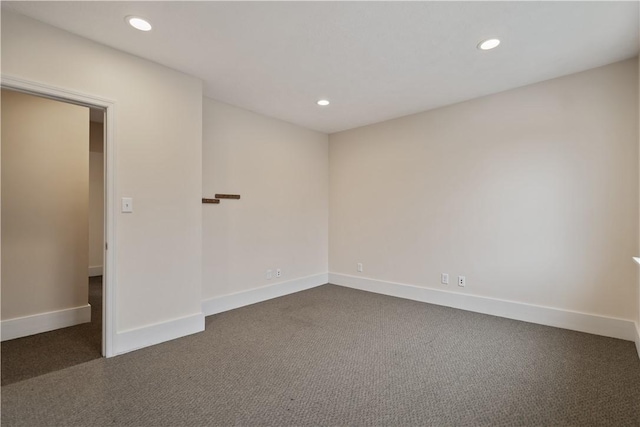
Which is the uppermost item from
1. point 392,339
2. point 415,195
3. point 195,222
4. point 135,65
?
point 135,65

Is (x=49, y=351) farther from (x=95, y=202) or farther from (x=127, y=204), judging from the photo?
(x=95, y=202)

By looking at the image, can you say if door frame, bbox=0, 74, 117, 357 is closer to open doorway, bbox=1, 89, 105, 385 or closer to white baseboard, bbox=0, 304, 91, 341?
open doorway, bbox=1, 89, 105, 385

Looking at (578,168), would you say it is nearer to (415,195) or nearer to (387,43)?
(415,195)

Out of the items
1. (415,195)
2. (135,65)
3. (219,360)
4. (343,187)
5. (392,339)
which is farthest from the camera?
(343,187)

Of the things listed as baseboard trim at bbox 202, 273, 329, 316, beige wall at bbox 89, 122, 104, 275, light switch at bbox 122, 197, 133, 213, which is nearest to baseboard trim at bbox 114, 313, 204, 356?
baseboard trim at bbox 202, 273, 329, 316

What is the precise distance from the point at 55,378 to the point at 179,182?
174 centimetres

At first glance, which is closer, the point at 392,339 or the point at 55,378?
the point at 55,378

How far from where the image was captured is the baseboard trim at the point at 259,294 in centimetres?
354

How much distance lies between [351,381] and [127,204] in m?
2.30

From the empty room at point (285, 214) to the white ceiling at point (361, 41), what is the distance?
2cm

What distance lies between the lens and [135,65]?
2.60 metres

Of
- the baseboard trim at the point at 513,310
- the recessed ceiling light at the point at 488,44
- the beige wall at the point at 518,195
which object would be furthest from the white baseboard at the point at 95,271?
the recessed ceiling light at the point at 488,44

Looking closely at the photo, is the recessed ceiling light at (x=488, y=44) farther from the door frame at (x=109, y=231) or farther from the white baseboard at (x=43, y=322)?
the white baseboard at (x=43, y=322)

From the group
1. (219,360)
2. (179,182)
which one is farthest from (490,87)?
(219,360)
